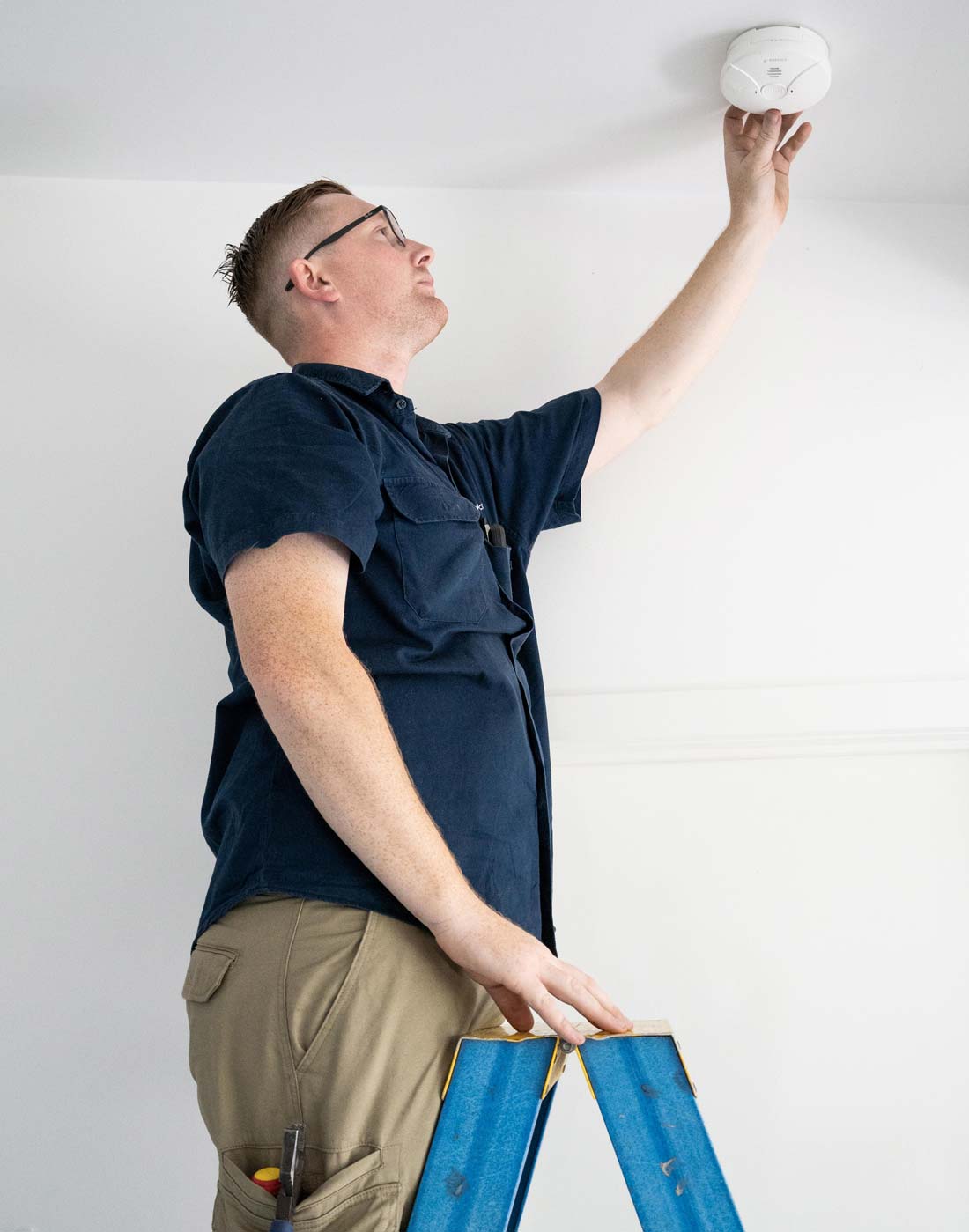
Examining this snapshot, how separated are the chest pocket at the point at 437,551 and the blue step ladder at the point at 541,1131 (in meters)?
0.48

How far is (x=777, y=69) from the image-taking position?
4.75 ft

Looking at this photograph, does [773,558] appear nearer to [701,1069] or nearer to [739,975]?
[739,975]

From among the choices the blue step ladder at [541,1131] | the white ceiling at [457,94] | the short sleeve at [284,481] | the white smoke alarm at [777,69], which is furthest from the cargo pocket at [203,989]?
the white smoke alarm at [777,69]

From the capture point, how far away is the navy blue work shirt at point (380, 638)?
105 cm

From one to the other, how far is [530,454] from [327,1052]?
0.89 meters

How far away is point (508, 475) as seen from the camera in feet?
4.94

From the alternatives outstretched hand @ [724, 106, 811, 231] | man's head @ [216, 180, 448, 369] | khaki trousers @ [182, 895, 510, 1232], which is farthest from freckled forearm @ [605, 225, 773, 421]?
khaki trousers @ [182, 895, 510, 1232]

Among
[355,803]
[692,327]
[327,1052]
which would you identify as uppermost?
[692,327]

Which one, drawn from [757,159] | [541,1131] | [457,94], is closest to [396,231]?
[457,94]

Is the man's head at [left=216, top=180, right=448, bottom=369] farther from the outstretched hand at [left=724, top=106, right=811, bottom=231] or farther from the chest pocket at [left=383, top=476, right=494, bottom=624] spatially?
the outstretched hand at [left=724, top=106, right=811, bottom=231]

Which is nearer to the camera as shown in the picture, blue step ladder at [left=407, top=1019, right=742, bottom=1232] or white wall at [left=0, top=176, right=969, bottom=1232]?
blue step ladder at [left=407, top=1019, right=742, bottom=1232]

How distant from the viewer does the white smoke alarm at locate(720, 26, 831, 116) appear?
142cm

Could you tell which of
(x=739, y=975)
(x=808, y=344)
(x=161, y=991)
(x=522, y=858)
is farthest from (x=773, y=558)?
(x=161, y=991)

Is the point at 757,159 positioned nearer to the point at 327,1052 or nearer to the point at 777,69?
the point at 777,69
